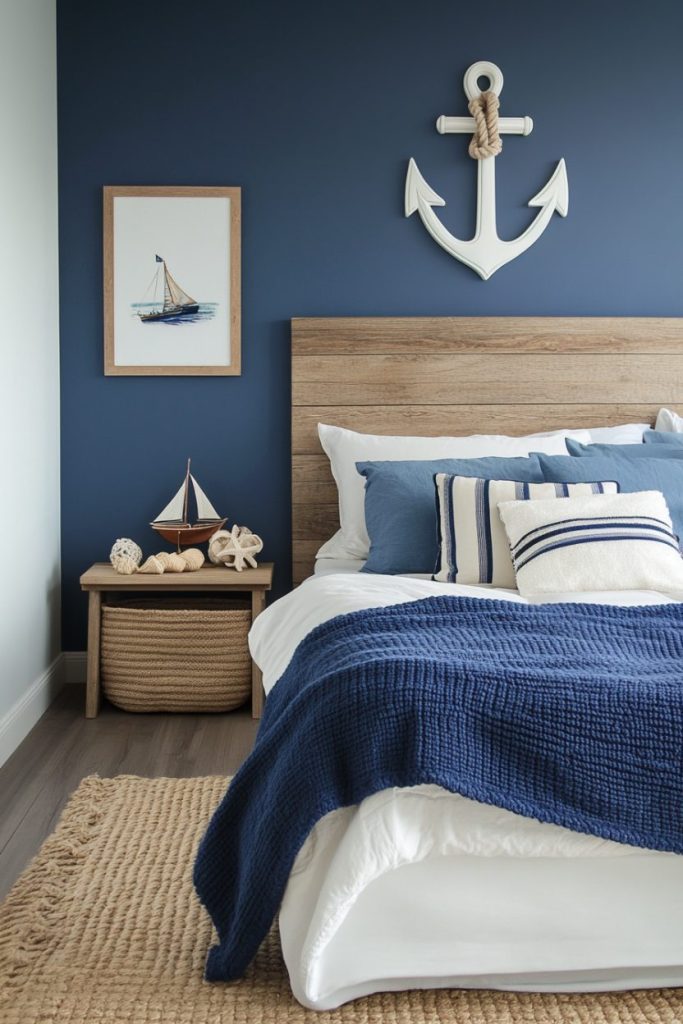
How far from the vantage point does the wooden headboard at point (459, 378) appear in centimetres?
373

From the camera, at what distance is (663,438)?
11.5 ft

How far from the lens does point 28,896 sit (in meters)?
2.13

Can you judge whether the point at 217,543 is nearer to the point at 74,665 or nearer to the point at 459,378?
the point at 74,665

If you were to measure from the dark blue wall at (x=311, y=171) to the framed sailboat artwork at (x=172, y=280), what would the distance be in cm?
7

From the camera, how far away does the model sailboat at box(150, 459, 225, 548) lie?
3596mm

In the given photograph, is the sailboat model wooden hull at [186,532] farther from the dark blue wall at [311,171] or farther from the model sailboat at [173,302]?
the model sailboat at [173,302]

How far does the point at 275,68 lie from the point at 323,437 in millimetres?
1390

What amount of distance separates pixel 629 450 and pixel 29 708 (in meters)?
2.16

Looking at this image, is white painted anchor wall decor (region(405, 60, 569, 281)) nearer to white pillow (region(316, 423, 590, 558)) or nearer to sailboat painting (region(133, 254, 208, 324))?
white pillow (region(316, 423, 590, 558))

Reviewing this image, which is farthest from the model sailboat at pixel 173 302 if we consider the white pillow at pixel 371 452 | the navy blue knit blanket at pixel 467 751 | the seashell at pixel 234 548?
the navy blue knit blanket at pixel 467 751

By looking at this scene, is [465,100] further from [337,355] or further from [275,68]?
[337,355]

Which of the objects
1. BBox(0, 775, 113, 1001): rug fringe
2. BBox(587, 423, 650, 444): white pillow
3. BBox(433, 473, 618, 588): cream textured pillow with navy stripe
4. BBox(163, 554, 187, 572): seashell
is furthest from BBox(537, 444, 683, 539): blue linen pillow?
BBox(0, 775, 113, 1001): rug fringe

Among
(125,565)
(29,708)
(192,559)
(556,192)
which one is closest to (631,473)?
(556,192)

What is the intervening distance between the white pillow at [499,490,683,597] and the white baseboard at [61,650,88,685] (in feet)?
6.11
